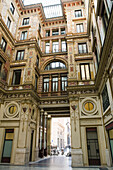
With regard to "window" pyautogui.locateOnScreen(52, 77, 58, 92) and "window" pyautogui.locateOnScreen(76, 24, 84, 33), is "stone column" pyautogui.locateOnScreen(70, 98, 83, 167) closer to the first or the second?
"window" pyautogui.locateOnScreen(52, 77, 58, 92)

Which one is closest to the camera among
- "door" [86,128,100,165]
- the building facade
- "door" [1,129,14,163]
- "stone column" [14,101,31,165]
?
the building facade

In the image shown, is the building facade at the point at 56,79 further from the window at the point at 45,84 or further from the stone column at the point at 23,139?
the window at the point at 45,84

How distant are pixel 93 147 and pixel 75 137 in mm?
2053

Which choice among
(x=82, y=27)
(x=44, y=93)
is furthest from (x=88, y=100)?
(x=82, y=27)

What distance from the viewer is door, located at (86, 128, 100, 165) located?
43.0 ft

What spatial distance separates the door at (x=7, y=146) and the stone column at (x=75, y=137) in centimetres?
678

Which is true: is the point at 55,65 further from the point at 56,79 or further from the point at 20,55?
the point at 20,55

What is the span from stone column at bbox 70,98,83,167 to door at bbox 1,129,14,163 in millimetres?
6783

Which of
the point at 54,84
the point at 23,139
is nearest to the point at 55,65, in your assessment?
the point at 54,84

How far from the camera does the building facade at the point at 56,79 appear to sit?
42.2 ft

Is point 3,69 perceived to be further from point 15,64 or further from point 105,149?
point 105,149

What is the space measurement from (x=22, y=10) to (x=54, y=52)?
9.62m

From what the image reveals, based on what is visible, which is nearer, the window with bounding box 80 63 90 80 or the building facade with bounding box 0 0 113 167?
the building facade with bounding box 0 0 113 167

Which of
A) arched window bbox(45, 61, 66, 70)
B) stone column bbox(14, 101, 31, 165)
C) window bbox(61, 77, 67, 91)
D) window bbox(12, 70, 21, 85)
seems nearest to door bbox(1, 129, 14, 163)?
stone column bbox(14, 101, 31, 165)
